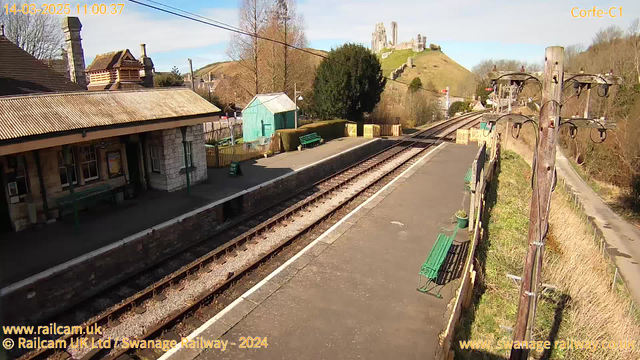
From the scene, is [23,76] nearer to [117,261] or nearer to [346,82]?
[117,261]

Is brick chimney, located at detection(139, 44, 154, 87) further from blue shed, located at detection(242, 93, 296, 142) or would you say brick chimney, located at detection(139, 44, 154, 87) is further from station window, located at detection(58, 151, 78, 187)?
station window, located at detection(58, 151, 78, 187)

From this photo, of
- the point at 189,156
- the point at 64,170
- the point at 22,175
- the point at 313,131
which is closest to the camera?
the point at 22,175

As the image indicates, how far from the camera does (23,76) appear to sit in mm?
14727

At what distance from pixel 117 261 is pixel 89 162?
4795 millimetres

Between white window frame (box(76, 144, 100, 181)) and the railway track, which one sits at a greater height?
white window frame (box(76, 144, 100, 181))

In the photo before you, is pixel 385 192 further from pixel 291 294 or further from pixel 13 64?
pixel 13 64

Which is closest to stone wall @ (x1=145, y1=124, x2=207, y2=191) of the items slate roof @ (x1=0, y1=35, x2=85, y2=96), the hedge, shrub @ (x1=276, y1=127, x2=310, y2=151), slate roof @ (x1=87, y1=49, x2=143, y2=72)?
slate roof @ (x1=0, y1=35, x2=85, y2=96)

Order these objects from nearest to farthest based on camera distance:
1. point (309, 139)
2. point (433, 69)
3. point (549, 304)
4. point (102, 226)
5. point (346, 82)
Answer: point (549, 304)
point (102, 226)
point (309, 139)
point (346, 82)
point (433, 69)

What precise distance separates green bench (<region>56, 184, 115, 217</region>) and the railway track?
11.5 feet

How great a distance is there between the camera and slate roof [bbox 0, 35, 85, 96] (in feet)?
45.2

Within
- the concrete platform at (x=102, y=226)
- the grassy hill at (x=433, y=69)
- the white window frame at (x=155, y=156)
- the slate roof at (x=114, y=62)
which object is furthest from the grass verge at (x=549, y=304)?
the grassy hill at (x=433, y=69)

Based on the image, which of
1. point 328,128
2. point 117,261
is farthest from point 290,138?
point 117,261

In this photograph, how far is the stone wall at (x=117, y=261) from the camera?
311 inches

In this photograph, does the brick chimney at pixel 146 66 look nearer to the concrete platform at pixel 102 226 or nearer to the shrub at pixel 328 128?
the concrete platform at pixel 102 226
